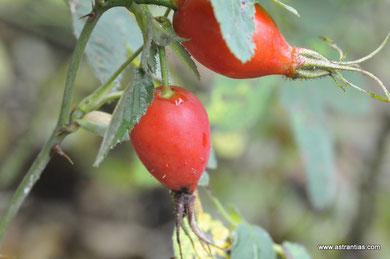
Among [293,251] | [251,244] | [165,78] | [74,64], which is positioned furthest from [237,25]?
[293,251]

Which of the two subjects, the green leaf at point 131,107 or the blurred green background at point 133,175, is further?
the blurred green background at point 133,175

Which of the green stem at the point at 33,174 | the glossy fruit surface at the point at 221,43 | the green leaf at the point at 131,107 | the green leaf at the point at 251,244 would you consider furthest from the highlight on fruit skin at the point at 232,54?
the green leaf at the point at 251,244

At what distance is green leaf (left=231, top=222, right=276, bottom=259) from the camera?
1.30m

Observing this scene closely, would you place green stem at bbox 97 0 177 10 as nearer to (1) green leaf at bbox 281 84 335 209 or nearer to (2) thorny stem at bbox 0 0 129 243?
(2) thorny stem at bbox 0 0 129 243

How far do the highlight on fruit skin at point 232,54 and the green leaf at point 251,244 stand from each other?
0.55 meters

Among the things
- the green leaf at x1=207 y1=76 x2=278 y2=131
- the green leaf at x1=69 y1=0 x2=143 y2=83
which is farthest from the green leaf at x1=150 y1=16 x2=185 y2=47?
the green leaf at x1=207 y1=76 x2=278 y2=131

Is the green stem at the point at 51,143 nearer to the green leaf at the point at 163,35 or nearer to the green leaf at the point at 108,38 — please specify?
the green leaf at the point at 163,35

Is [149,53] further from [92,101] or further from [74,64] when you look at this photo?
[92,101]

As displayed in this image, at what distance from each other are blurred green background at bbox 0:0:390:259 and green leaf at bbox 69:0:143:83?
1521 mm

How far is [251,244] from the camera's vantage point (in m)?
1.33

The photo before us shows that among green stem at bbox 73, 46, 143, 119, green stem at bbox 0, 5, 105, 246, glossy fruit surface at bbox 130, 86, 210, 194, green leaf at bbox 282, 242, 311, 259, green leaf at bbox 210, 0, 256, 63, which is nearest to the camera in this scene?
green leaf at bbox 210, 0, 256, 63

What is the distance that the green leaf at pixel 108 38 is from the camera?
1398mm

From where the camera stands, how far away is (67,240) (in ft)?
11.2

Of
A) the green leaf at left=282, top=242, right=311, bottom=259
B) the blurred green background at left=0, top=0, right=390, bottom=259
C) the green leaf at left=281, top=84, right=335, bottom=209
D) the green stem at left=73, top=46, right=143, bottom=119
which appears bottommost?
the blurred green background at left=0, top=0, right=390, bottom=259
